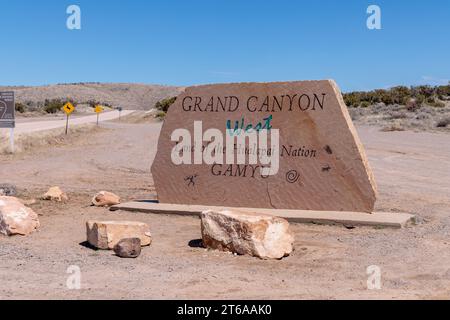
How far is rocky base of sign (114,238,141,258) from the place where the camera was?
277 inches

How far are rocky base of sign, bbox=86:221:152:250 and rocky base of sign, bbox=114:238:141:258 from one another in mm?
295

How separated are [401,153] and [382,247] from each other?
12964 mm

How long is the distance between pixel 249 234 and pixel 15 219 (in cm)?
345

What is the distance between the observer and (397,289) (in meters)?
5.68

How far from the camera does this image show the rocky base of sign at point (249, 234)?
7.04m

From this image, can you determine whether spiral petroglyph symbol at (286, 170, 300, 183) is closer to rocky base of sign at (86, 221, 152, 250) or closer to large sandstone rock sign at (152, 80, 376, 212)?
large sandstone rock sign at (152, 80, 376, 212)

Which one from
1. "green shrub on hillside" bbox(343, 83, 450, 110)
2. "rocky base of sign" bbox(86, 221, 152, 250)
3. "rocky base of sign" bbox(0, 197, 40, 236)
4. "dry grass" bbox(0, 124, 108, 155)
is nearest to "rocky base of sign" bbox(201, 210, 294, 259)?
"rocky base of sign" bbox(86, 221, 152, 250)

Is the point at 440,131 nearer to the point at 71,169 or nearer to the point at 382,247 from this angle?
the point at 71,169

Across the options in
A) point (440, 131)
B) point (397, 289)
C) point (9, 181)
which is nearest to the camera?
point (397, 289)

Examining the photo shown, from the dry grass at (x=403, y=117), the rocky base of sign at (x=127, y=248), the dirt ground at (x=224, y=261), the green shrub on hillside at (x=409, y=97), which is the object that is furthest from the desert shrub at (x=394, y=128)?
the rocky base of sign at (x=127, y=248)

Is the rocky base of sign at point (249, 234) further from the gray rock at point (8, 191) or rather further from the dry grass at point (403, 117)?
the dry grass at point (403, 117)

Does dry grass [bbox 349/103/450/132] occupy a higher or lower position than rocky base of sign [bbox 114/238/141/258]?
higher

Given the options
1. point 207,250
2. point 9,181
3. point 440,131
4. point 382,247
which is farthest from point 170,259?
point 440,131

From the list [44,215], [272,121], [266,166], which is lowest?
[44,215]
